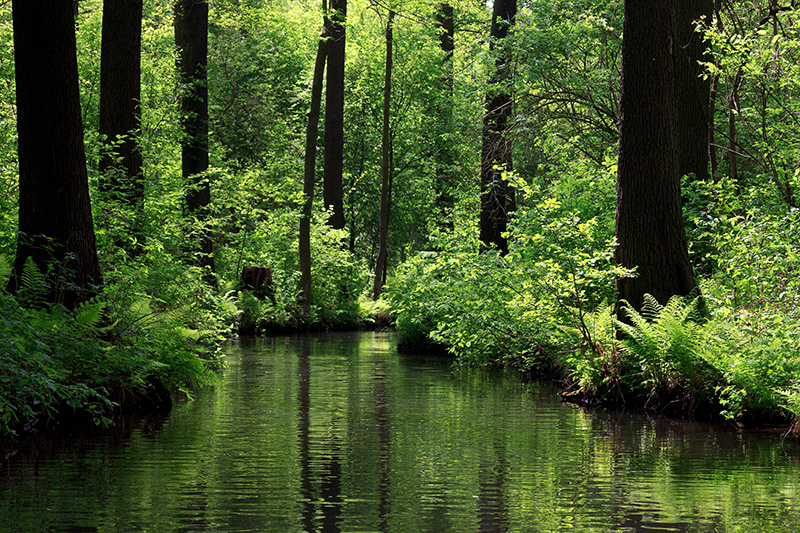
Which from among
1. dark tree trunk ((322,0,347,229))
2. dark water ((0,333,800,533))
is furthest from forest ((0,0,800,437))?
dark tree trunk ((322,0,347,229))

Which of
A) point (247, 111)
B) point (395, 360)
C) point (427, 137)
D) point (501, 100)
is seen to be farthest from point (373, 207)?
point (395, 360)

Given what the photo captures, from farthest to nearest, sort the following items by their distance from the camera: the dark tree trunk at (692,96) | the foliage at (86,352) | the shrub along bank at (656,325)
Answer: the dark tree trunk at (692,96)
the shrub along bank at (656,325)
the foliage at (86,352)

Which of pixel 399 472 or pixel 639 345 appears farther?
pixel 639 345

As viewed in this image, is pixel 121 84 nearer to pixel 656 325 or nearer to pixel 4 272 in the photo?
pixel 4 272

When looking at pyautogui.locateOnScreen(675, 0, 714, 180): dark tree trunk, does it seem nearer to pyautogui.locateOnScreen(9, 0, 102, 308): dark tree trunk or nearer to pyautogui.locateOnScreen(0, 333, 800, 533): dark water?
pyautogui.locateOnScreen(0, 333, 800, 533): dark water

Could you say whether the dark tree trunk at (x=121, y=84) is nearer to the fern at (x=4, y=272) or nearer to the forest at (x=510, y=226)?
the forest at (x=510, y=226)

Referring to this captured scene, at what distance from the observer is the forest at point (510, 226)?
973 cm

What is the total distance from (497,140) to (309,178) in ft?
27.5

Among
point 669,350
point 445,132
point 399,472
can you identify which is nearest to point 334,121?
point 445,132

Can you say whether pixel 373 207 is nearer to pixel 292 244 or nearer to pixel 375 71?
pixel 375 71

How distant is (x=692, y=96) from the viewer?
1588cm

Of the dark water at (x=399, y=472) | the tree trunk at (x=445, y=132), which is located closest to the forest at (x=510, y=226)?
the dark water at (x=399, y=472)

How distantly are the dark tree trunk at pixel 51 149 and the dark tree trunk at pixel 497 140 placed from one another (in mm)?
11435

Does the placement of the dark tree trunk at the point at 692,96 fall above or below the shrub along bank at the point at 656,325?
above
